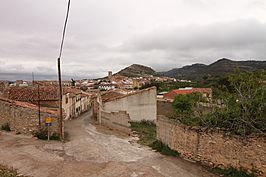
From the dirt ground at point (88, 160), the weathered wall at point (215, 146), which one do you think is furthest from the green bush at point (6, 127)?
the weathered wall at point (215, 146)

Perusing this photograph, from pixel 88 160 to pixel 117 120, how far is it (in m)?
9.61

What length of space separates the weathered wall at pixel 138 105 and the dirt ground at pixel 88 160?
816 centimetres

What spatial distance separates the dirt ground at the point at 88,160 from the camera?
9578 millimetres

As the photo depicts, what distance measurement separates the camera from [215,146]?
10141mm

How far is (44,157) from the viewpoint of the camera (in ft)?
37.7

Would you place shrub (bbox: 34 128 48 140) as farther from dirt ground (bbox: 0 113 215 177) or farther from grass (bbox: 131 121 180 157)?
grass (bbox: 131 121 180 157)

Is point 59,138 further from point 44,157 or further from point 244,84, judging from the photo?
point 244,84

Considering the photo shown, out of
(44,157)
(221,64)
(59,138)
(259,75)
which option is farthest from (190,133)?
(221,64)

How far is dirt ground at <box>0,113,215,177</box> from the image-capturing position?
958 cm

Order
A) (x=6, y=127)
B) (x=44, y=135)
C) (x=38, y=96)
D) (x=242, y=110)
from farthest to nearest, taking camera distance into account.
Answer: (x=38, y=96) < (x=6, y=127) < (x=44, y=135) < (x=242, y=110)

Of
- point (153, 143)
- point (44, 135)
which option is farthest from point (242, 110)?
point (44, 135)

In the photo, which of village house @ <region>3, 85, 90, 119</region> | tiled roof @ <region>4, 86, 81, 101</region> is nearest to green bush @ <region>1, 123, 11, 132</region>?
village house @ <region>3, 85, 90, 119</region>

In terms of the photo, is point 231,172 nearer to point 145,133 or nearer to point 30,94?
point 145,133

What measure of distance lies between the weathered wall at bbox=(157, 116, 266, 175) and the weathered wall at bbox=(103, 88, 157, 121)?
10.2 m
